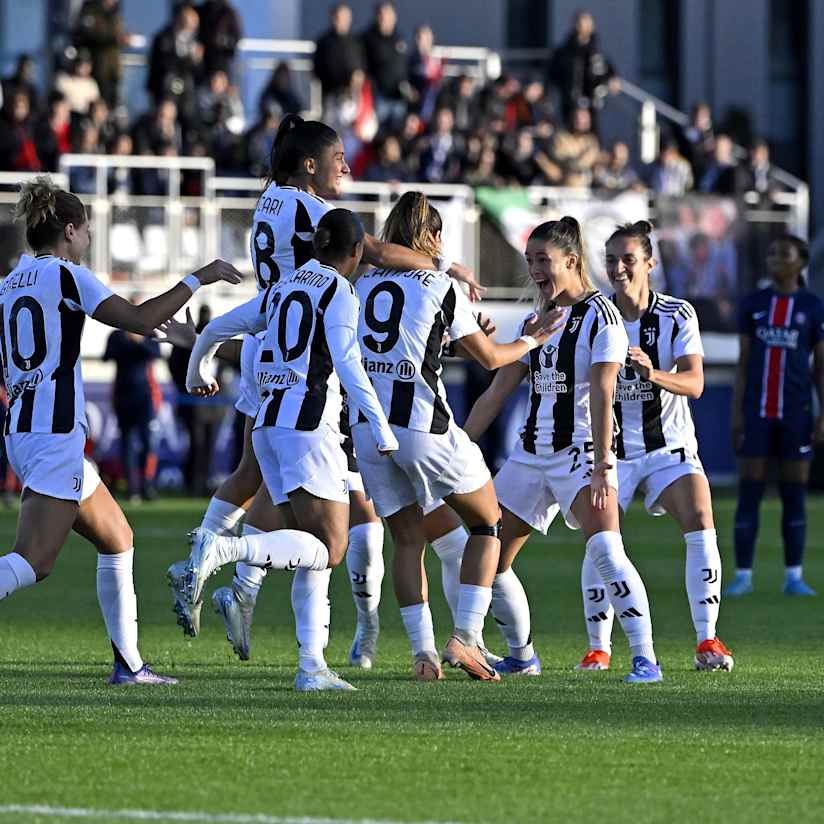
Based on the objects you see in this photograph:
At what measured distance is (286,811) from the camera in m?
5.67

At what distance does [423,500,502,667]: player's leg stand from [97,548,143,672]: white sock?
1.32 metres

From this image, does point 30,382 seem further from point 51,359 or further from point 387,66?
point 387,66

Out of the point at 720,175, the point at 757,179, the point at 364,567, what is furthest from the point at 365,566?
the point at 757,179

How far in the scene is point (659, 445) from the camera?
9.34 m

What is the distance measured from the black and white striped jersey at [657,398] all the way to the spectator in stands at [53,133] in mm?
15453

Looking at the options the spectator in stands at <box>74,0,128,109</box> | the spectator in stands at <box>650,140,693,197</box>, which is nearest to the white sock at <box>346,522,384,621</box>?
the spectator in stands at <box>74,0,128,109</box>

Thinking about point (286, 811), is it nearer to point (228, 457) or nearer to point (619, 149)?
point (228, 457)

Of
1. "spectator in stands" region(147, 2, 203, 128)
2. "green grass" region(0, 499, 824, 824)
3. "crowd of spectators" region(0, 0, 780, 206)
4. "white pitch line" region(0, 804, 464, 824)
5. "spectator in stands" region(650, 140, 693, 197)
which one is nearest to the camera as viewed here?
"white pitch line" region(0, 804, 464, 824)

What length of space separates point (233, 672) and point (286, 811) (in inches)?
133

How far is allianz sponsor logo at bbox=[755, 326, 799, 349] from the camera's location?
13953mm

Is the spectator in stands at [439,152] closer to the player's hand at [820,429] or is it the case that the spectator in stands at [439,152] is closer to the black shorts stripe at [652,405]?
the player's hand at [820,429]

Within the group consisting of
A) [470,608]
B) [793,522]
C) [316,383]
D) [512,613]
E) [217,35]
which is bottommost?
[793,522]

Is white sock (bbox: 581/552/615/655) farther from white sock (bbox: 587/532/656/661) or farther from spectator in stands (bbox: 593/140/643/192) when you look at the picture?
spectator in stands (bbox: 593/140/643/192)

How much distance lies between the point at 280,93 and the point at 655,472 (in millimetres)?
16616
